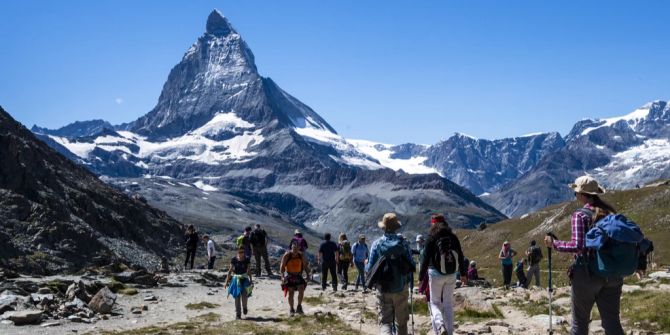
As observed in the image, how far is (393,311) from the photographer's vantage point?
1472 cm

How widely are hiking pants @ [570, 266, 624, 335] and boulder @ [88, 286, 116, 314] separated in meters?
18.7

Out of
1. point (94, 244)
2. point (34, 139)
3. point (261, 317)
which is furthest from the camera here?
A: point (34, 139)

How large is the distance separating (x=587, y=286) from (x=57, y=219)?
2741 inches

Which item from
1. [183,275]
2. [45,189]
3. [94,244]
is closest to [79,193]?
[45,189]

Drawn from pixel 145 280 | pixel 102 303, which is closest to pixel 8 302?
pixel 102 303

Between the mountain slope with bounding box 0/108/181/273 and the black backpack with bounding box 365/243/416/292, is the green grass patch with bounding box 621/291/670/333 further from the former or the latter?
the mountain slope with bounding box 0/108/181/273

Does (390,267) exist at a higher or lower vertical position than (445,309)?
higher

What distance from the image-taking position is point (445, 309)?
1488cm

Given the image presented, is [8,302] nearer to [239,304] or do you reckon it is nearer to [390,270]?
[239,304]

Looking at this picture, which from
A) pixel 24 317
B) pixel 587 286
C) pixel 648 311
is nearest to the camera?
pixel 587 286

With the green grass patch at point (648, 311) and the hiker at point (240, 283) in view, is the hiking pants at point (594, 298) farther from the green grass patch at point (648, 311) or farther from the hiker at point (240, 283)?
the hiker at point (240, 283)

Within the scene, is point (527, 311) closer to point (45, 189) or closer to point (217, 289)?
point (217, 289)

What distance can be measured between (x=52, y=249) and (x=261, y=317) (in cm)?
4839

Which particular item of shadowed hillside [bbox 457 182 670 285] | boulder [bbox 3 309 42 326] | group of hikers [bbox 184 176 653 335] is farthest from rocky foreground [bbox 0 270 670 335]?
shadowed hillside [bbox 457 182 670 285]
